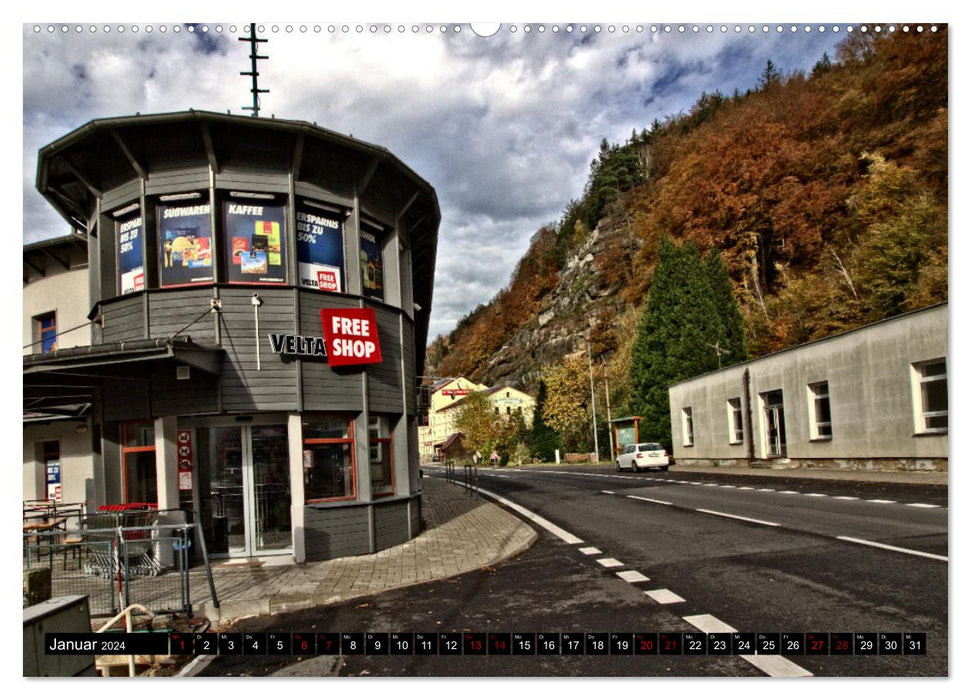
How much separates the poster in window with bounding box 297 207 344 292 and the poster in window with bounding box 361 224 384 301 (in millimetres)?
517

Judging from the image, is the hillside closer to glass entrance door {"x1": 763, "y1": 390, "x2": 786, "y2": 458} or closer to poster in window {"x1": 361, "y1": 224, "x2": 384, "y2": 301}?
poster in window {"x1": 361, "y1": 224, "x2": 384, "y2": 301}

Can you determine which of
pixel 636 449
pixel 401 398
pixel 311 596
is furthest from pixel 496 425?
pixel 311 596

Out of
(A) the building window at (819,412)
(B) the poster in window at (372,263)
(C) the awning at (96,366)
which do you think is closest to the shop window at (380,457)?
(B) the poster in window at (372,263)

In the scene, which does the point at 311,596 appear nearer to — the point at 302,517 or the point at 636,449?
the point at 302,517

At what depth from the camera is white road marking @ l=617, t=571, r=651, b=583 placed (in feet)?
24.2

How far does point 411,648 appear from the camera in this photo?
3.40 m

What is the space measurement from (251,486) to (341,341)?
8.87ft

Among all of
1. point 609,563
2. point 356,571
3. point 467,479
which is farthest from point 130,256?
point 467,479

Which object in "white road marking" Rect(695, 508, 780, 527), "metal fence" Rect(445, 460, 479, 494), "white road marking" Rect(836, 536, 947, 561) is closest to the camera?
"white road marking" Rect(836, 536, 947, 561)

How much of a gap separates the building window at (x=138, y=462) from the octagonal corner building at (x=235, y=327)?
0.03m

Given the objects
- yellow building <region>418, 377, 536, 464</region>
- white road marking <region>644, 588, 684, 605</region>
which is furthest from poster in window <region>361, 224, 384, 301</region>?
yellow building <region>418, 377, 536, 464</region>

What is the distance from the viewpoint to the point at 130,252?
10.6 m

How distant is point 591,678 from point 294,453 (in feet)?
27.0

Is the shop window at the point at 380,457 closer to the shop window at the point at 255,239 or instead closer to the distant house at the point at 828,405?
the shop window at the point at 255,239
